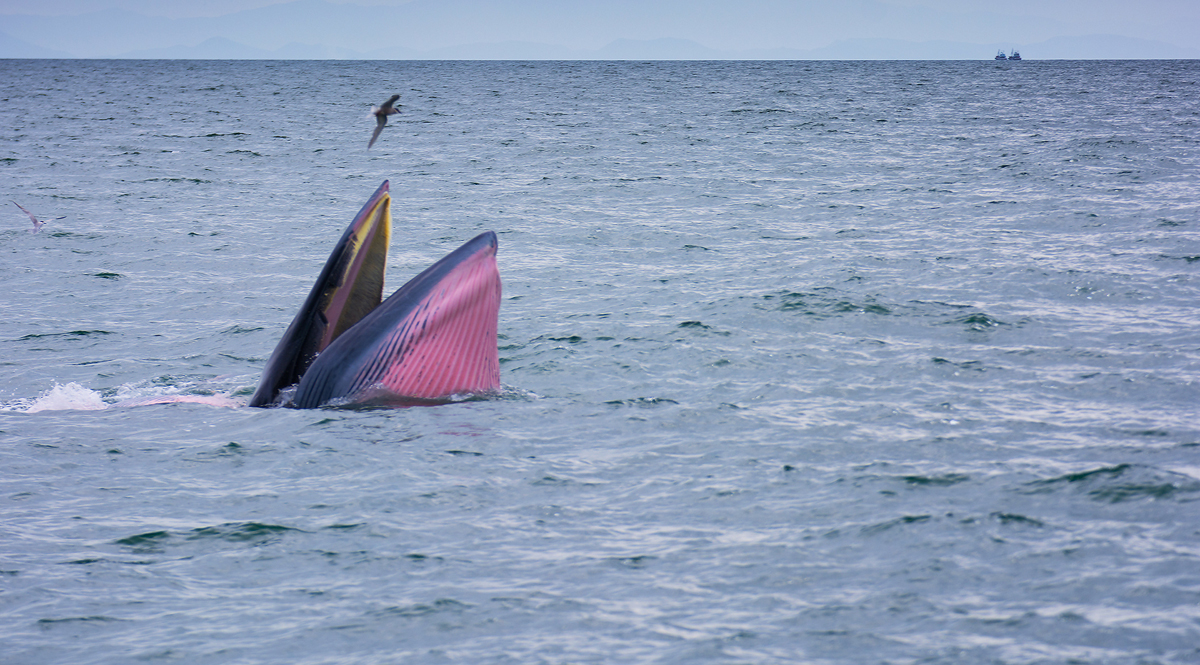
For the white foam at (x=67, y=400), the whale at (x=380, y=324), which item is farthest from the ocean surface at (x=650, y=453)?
the whale at (x=380, y=324)

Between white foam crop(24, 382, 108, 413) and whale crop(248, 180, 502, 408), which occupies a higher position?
whale crop(248, 180, 502, 408)

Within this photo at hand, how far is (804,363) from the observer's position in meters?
11.4

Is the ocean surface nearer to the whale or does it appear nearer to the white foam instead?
the white foam

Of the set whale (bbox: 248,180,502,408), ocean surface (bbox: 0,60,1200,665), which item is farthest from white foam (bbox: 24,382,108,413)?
whale (bbox: 248,180,502,408)

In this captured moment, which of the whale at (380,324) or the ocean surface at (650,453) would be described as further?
the whale at (380,324)

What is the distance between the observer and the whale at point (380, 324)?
26.5 feet

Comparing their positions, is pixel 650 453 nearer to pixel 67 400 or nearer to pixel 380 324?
pixel 380 324

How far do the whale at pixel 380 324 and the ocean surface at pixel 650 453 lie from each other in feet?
1.43

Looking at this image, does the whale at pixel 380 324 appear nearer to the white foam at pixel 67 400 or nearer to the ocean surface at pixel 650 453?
the ocean surface at pixel 650 453

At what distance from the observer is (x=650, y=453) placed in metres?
8.52

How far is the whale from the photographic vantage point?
26.5 ft

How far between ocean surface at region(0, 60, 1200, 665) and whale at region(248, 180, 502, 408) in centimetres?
44

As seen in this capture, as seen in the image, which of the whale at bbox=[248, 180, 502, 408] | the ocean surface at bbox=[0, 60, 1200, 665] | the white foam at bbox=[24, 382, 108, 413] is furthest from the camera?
the white foam at bbox=[24, 382, 108, 413]

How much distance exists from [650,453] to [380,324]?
236 cm
